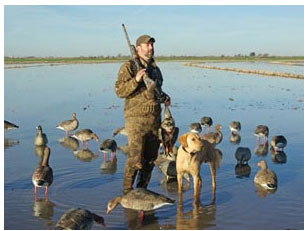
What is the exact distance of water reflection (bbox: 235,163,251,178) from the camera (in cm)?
1081

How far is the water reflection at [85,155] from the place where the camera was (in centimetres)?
1214

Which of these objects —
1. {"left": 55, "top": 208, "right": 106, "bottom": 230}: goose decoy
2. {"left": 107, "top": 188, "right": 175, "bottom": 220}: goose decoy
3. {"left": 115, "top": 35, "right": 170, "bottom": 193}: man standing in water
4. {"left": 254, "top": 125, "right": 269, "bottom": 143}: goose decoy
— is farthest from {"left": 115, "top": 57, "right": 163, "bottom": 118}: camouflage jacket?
{"left": 254, "top": 125, "right": 269, "bottom": 143}: goose decoy

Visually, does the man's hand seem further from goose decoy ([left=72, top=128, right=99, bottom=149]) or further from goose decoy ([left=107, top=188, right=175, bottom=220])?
goose decoy ([left=72, top=128, right=99, bottom=149])

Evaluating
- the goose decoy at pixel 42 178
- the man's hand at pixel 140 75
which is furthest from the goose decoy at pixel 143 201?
the goose decoy at pixel 42 178

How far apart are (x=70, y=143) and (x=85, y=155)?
1.60 meters

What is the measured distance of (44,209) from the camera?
833 centimetres

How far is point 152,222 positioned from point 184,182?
97.8 inches

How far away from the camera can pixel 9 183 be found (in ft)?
32.1

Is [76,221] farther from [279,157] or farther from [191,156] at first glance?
[279,157]

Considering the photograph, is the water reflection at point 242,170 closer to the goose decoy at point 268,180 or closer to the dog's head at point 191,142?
the goose decoy at point 268,180

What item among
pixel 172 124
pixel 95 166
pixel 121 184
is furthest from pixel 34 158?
pixel 172 124

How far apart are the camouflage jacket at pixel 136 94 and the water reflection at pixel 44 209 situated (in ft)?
6.81

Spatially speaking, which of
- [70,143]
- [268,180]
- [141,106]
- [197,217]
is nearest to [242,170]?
[268,180]

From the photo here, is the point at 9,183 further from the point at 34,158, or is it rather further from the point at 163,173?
the point at 163,173
